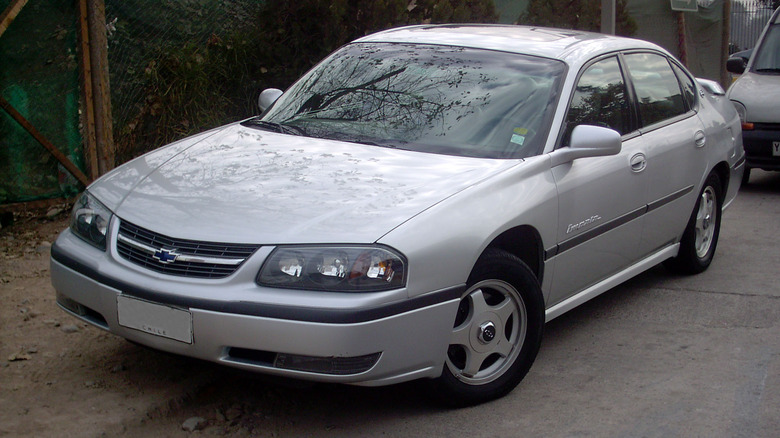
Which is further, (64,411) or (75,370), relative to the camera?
(75,370)

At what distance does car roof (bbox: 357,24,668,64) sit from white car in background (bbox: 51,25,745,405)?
22mm

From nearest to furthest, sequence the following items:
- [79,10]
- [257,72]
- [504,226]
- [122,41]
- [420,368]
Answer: [420,368], [504,226], [79,10], [122,41], [257,72]

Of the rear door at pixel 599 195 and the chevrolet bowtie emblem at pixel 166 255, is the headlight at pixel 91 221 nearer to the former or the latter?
the chevrolet bowtie emblem at pixel 166 255

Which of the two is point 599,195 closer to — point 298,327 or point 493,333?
point 493,333

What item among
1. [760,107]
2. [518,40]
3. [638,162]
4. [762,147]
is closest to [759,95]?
[760,107]

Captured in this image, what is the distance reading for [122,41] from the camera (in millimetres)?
8117

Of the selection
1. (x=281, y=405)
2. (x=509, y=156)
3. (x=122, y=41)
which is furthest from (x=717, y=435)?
(x=122, y=41)

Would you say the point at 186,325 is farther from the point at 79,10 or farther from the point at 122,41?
the point at 122,41

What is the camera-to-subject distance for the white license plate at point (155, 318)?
12.1 feet

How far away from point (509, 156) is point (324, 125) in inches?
40.3

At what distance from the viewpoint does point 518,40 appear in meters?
5.35

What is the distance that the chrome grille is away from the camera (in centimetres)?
368

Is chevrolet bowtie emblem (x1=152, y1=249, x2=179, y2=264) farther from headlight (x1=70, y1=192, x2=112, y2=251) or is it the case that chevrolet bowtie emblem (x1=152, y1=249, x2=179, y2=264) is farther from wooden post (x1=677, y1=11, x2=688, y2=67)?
wooden post (x1=677, y1=11, x2=688, y2=67)

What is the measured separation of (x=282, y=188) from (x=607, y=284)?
2112mm
